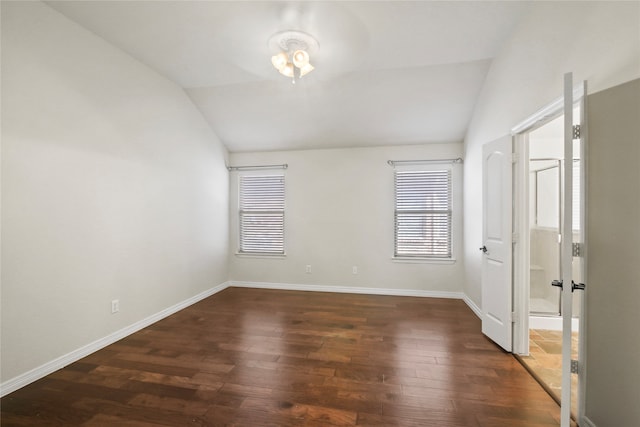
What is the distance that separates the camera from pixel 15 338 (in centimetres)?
205

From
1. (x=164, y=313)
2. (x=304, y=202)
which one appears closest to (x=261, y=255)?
(x=304, y=202)

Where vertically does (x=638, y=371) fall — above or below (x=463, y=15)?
below

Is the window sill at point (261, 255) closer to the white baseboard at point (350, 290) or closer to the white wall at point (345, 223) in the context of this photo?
the white wall at point (345, 223)

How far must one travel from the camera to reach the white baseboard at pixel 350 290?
439cm

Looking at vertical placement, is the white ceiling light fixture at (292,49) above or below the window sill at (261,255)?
above

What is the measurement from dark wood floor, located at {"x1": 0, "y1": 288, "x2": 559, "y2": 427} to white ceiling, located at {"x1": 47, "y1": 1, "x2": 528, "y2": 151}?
281cm

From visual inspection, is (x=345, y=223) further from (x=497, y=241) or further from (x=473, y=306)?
(x=497, y=241)

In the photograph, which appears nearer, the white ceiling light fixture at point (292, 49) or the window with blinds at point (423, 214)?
the white ceiling light fixture at point (292, 49)

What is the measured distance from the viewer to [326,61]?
306 centimetres

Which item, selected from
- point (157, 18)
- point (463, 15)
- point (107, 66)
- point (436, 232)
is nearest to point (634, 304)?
point (463, 15)

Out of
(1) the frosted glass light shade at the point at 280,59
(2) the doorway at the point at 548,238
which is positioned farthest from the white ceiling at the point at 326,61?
(2) the doorway at the point at 548,238

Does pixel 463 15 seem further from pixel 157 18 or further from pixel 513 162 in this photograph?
pixel 157 18

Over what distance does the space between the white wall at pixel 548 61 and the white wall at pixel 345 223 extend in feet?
2.79

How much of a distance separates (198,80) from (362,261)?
3.60 m
